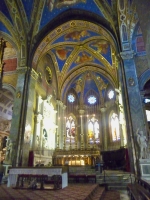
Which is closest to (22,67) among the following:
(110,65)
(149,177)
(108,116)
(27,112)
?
(27,112)

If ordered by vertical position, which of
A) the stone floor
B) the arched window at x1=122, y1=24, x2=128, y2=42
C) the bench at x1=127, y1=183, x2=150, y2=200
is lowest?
the stone floor

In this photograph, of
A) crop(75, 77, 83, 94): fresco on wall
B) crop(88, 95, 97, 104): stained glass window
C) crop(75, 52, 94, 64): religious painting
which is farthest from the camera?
crop(88, 95, 97, 104): stained glass window

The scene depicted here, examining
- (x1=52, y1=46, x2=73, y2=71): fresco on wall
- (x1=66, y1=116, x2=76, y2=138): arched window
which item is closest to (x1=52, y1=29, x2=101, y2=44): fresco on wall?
(x1=52, y1=46, x2=73, y2=71): fresco on wall

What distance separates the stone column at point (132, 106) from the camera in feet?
30.4

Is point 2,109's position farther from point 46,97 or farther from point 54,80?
point 54,80

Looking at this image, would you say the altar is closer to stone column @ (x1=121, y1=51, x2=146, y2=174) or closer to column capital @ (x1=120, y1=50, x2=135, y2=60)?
stone column @ (x1=121, y1=51, x2=146, y2=174)

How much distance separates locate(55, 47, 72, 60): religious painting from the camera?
59.4 ft

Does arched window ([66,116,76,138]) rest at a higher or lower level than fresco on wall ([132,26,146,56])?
lower

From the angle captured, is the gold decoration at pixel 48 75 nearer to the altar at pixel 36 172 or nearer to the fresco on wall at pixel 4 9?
the fresco on wall at pixel 4 9

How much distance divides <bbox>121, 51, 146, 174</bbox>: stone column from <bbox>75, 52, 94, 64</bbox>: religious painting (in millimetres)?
8402

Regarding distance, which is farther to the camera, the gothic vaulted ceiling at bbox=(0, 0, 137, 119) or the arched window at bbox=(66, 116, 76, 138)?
the arched window at bbox=(66, 116, 76, 138)

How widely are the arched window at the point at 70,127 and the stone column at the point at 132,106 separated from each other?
1342 centimetres

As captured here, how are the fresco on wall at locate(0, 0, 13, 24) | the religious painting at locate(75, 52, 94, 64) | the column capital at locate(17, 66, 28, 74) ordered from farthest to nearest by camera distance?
1. the religious painting at locate(75, 52, 94, 64)
2. the column capital at locate(17, 66, 28, 74)
3. the fresco on wall at locate(0, 0, 13, 24)

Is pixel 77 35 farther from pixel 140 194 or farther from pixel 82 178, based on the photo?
pixel 140 194
